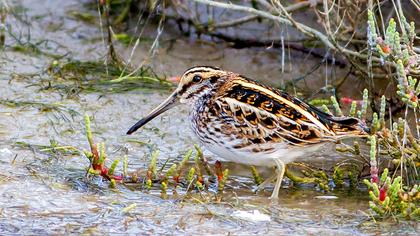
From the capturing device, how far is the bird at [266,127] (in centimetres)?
631

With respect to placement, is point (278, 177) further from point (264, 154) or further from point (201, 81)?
point (201, 81)

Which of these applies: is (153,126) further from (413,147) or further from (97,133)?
(413,147)

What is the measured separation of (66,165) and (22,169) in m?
0.34

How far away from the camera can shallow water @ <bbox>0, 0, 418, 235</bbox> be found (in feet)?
18.9

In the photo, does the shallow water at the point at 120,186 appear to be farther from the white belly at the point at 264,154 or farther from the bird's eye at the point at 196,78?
the bird's eye at the point at 196,78

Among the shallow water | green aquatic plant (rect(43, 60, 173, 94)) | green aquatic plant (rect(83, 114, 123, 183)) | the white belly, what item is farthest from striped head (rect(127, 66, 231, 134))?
green aquatic plant (rect(43, 60, 173, 94))

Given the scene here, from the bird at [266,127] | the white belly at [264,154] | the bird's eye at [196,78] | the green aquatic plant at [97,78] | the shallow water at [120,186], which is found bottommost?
the shallow water at [120,186]

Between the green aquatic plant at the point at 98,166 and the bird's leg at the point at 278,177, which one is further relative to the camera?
the bird's leg at the point at 278,177

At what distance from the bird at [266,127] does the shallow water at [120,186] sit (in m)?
0.30

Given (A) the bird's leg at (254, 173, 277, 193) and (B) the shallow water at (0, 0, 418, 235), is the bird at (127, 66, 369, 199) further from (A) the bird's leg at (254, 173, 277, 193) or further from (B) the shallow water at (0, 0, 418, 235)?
(B) the shallow water at (0, 0, 418, 235)

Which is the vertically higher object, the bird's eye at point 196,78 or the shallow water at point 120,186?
the bird's eye at point 196,78

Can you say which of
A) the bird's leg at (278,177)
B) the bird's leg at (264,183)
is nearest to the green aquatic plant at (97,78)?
the bird's leg at (264,183)

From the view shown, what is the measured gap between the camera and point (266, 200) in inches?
251

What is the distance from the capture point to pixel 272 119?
6320 millimetres
